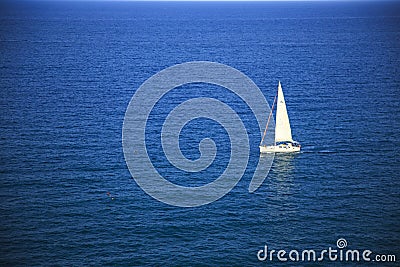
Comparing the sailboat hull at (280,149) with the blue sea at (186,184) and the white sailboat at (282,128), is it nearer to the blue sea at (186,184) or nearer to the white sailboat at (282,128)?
the white sailboat at (282,128)

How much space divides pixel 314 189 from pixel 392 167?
18514mm

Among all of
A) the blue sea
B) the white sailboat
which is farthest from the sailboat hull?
the blue sea

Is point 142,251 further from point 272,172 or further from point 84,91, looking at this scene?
point 84,91

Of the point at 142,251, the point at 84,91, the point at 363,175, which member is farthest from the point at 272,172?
the point at 84,91

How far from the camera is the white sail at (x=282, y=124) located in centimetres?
12394

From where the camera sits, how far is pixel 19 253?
8425cm

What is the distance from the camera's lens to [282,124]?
124188 millimetres

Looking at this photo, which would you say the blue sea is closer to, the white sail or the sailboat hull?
the sailboat hull

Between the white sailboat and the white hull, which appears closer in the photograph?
the white hull

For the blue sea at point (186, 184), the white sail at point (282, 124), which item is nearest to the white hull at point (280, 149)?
the blue sea at point (186, 184)

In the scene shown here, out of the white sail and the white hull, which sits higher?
the white sail

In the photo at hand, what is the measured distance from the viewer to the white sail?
124m

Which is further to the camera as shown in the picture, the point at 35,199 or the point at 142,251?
the point at 35,199

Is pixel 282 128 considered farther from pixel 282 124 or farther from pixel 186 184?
pixel 186 184
